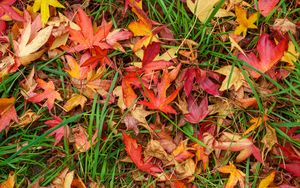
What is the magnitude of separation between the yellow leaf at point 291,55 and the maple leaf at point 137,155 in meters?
0.71

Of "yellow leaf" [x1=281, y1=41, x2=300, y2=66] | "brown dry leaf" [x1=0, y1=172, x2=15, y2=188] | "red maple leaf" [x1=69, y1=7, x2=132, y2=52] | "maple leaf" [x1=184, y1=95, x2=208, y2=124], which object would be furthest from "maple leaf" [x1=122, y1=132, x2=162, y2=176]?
"yellow leaf" [x1=281, y1=41, x2=300, y2=66]

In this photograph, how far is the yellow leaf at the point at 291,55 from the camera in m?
1.71

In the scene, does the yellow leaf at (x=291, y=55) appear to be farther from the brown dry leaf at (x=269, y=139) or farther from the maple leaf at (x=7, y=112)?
the maple leaf at (x=7, y=112)

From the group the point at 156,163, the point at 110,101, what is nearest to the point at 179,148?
the point at 156,163

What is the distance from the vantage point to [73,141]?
175 centimetres

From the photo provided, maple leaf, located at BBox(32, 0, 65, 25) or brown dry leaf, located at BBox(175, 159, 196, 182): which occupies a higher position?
maple leaf, located at BBox(32, 0, 65, 25)

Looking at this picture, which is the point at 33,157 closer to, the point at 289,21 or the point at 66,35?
the point at 66,35

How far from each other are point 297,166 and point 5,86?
129 cm

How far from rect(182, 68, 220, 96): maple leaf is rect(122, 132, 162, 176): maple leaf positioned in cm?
32

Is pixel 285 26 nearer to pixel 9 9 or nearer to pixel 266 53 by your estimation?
pixel 266 53

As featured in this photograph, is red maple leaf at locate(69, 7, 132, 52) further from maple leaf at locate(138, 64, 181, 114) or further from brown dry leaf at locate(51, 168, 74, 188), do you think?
brown dry leaf at locate(51, 168, 74, 188)

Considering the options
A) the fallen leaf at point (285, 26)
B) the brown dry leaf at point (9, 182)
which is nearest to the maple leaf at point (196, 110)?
the fallen leaf at point (285, 26)

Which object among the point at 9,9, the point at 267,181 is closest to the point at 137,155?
the point at 267,181

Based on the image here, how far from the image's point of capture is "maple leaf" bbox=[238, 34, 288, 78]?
168 cm
